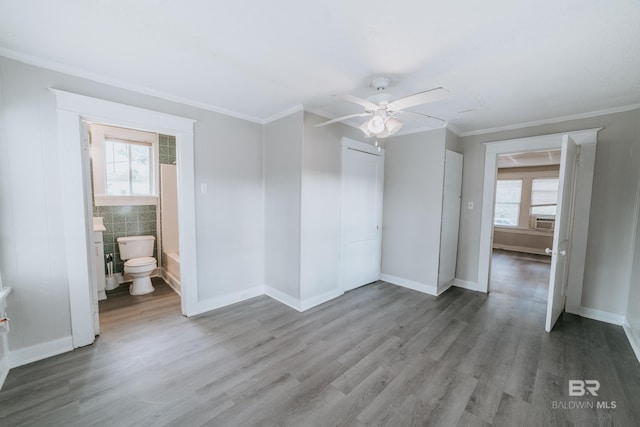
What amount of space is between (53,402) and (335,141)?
3.37 meters

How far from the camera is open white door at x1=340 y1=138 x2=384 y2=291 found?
3.52 meters

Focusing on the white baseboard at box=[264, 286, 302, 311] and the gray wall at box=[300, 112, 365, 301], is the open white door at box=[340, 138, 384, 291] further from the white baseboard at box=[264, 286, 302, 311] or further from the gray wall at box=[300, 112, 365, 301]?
the white baseboard at box=[264, 286, 302, 311]

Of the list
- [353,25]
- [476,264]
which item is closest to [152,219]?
[353,25]

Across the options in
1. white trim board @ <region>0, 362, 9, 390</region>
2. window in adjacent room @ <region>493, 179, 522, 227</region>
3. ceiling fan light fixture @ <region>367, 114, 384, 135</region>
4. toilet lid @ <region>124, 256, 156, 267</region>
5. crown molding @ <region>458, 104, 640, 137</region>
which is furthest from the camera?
window in adjacent room @ <region>493, 179, 522, 227</region>

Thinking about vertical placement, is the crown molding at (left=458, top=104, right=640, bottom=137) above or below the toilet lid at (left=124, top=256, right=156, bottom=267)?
above

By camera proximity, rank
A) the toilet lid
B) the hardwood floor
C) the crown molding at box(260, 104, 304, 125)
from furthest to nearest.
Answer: the toilet lid → the crown molding at box(260, 104, 304, 125) → the hardwood floor

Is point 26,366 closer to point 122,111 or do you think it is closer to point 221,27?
point 122,111

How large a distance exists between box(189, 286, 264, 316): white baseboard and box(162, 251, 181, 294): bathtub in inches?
32.4

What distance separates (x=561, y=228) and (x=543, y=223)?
198 inches

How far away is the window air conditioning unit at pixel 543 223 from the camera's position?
636cm

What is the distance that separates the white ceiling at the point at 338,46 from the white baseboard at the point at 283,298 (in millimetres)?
2350

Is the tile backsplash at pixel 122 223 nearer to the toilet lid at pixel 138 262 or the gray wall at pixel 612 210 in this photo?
the toilet lid at pixel 138 262

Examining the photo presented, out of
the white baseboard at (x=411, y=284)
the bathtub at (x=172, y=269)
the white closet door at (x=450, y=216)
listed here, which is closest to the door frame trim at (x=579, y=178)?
the white closet door at (x=450, y=216)

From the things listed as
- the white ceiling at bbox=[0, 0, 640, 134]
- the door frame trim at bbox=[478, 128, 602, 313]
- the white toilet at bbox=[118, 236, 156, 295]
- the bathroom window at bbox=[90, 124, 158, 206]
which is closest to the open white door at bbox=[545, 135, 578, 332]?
the door frame trim at bbox=[478, 128, 602, 313]
